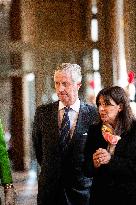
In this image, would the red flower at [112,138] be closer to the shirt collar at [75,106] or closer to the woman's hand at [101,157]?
the woman's hand at [101,157]

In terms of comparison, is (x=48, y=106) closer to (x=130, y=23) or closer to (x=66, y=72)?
(x=66, y=72)

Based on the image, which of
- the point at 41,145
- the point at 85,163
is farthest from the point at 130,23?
the point at 85,163

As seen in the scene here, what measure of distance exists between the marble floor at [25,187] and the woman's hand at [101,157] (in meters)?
4.58

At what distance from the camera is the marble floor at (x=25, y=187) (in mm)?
7992

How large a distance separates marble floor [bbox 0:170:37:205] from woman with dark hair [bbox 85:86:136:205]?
4.50 meters

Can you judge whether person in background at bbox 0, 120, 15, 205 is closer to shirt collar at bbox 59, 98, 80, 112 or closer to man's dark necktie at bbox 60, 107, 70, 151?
man's dark necktie at bbox 60, 107, 70, 151

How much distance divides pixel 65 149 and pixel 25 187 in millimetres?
5539

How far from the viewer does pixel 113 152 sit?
11.0ft

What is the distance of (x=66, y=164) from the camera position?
394cm

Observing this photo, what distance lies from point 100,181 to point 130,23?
645cm

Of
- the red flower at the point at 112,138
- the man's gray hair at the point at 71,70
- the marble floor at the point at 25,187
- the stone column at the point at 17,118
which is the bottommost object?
the marble floor at the point at 25,187

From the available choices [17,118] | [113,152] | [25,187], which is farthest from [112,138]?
[17,118]

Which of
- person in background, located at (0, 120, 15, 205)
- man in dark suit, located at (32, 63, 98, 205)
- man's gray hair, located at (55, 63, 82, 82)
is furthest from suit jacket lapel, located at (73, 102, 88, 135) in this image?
person in background, located at (0, 120, 15, 205)

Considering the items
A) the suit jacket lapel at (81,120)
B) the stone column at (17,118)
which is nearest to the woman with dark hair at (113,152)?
the suit jacket lapel at (81,120)
